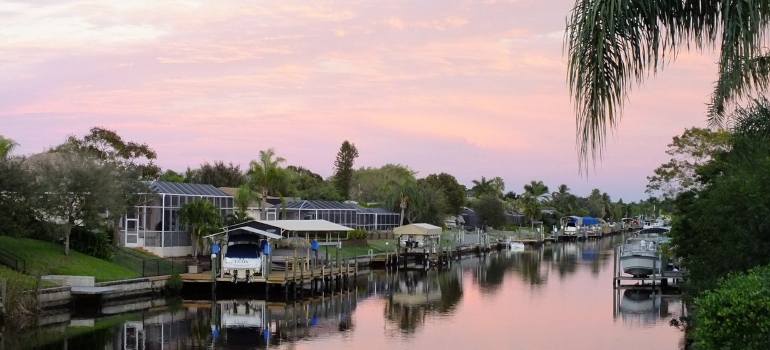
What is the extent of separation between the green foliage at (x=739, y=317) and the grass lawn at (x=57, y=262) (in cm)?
3302

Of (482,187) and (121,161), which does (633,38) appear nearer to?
(121,161)

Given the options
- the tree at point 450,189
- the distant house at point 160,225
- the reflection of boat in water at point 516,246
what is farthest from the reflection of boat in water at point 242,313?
the tree at point 450,189

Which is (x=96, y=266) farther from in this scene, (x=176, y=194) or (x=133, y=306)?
(x=176, y=194)

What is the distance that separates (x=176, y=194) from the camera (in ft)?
180

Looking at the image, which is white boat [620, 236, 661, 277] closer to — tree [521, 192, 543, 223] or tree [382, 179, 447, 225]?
tree [382, 179, 447, 225]

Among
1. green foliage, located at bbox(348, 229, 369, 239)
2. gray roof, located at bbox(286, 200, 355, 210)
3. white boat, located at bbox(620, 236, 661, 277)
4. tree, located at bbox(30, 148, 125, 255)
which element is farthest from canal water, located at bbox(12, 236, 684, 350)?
gray roof, located at bbox(286, 200, 355, 210)

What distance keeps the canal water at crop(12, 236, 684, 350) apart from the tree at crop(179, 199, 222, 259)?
9649 millimetres

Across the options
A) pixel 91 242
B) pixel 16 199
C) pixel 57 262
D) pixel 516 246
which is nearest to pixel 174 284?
pixel 91 242

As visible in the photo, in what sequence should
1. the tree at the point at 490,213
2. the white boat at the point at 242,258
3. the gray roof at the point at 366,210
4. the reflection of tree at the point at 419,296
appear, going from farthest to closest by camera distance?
1. the tree at the point at 490,213
2. the gray roof at the point at 366,210
3. the white boat at the point at 242,258
4. the reflection of tree at the point at 419,296

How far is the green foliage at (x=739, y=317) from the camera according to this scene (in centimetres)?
1026

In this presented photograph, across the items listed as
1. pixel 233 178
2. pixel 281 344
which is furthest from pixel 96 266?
pixel 233 178

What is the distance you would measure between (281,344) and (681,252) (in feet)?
46.5

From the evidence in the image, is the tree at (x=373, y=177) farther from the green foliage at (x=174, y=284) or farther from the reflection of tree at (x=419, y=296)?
the green foliage at (x=174, y=284)

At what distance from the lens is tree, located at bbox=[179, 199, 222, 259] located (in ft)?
176
